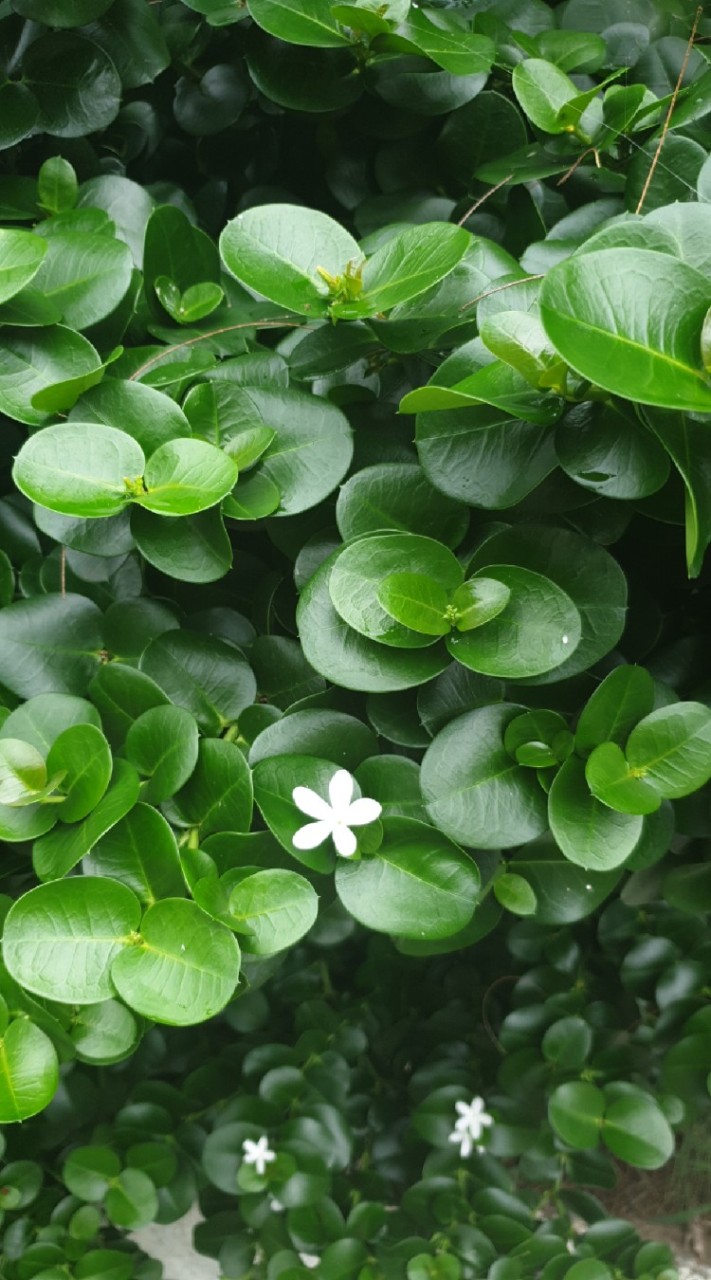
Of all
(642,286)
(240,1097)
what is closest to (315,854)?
(642,286)

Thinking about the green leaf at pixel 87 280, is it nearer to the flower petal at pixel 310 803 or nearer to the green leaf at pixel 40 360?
the green leaf at pixel 40 360

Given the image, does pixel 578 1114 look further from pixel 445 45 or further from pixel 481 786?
pixel 445 45

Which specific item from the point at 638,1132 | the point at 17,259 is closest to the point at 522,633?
the point at 17,259

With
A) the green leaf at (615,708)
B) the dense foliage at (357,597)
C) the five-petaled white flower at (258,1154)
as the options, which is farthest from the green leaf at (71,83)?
the five-petaled white flower at (258,1154)

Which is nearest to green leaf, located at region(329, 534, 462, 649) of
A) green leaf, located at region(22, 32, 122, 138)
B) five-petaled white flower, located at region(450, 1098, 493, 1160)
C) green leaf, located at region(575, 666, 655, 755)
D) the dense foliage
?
the dense foliage

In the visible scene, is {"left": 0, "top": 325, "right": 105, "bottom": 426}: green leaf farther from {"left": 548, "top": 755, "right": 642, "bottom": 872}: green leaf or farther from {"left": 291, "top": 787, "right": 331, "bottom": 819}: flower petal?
{"left": 548, "top": 755, "right": 642, "bottom": 872}: green leaf
